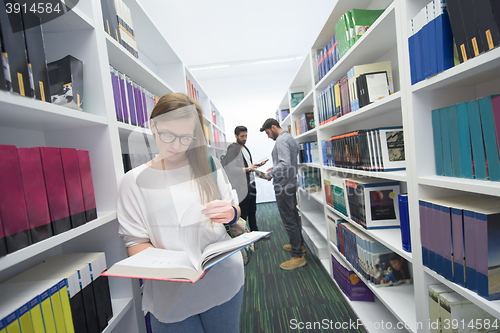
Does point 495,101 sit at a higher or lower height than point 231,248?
higher

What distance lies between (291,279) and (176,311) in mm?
1579

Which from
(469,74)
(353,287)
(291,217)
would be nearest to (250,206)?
(291,217)

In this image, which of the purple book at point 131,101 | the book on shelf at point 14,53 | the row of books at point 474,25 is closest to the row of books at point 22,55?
the book on shelf at point 14,53

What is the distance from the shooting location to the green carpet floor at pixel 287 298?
5.00 ft

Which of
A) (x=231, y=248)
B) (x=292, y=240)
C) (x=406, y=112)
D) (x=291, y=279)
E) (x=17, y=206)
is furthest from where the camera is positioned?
(x=292, y=240)

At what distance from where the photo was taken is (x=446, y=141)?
786mm

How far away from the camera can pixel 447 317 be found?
784 millimetres

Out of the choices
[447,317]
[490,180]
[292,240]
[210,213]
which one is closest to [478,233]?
[490,180]

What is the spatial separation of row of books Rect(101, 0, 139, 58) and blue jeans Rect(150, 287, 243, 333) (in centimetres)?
123

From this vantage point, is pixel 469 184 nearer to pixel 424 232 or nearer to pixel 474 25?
pixel 424 232

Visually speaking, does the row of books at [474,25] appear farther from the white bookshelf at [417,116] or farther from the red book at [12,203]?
the red book at [12,203]

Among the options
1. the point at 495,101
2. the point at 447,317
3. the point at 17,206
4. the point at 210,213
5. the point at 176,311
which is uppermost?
the point at 495,101

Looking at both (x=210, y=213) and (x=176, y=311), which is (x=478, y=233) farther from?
(x=176, y=311)

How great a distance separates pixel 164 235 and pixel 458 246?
1024mm
